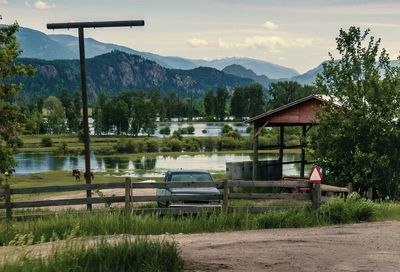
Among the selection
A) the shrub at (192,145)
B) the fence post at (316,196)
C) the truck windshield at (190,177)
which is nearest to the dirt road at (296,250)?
the fence post at (316,196)

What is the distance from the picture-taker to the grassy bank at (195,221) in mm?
12344

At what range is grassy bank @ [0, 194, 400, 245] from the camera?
12.3 meters

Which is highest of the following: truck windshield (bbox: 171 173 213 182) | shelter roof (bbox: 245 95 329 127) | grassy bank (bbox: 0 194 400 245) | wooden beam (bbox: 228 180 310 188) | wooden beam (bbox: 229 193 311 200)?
shelter roof (bbox: 245 95 329 127)

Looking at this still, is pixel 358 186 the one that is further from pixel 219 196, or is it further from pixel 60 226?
pixel 60 226

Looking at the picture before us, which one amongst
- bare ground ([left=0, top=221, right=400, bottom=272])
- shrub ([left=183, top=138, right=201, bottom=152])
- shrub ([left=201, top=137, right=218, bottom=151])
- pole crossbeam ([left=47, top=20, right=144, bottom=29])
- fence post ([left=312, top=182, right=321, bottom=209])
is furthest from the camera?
shrub ([left=201, top=137, right=218, bottom=151])

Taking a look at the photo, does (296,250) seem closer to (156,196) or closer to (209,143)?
(156,196)

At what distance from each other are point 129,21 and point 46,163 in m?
60.7

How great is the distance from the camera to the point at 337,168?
21516 mm

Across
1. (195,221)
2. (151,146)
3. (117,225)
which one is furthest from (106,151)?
(117,225)

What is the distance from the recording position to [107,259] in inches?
296

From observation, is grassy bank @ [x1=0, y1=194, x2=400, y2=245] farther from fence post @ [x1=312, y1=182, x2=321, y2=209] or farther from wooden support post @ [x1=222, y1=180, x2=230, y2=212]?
wooden support post @ [x1=222, y1=180, x2=230, y2=212]

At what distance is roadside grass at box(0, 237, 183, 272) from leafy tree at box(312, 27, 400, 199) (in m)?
13.3

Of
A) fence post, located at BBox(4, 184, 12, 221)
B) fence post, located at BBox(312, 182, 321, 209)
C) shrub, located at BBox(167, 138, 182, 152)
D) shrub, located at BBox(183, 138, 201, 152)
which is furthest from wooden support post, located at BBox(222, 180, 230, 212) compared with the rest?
shrub, located at BBox(167, 138, 182, 152)

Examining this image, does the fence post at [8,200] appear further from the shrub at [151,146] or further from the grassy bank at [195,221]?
the shrub at [151,146]
